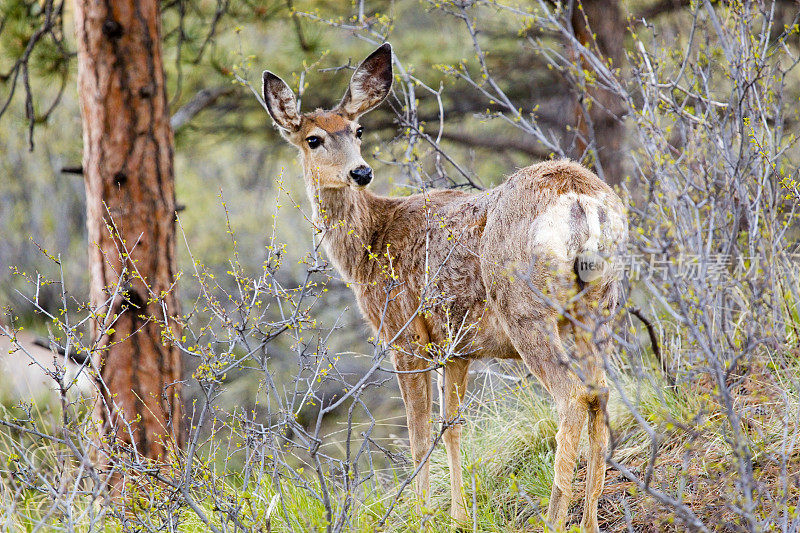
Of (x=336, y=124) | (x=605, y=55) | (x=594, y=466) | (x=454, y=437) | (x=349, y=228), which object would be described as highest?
(x=605, y=55)

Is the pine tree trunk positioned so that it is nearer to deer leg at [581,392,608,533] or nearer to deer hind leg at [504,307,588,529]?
deer hind leg at [504,307,588,529]

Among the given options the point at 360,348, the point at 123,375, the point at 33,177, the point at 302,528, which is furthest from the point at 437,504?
the point at 33,177

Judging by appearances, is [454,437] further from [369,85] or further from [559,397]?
[369,85]

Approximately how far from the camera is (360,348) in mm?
13000

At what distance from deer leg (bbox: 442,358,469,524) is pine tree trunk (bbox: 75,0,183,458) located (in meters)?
2.14

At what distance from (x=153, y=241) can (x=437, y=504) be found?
115 inches

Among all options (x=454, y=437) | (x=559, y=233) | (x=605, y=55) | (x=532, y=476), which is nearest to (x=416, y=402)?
(x=454, y=437)

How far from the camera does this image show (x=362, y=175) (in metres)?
5.44

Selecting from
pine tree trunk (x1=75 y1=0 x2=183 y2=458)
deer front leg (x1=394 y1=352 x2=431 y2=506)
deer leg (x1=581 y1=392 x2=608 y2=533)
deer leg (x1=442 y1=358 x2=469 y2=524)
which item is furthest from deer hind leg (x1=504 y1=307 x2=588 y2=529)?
pine tree trunk (x1=75 y1=0 x2=183 y2=458)

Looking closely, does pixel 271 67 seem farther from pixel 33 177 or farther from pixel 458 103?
pixel 33 177

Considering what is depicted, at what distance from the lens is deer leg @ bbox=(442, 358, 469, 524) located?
201 inches

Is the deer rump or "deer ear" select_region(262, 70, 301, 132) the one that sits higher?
"deer ear" select_region(262, 70, 301, 132)

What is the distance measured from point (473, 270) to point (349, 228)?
1.10 m

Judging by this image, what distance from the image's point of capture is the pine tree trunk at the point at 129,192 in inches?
245
